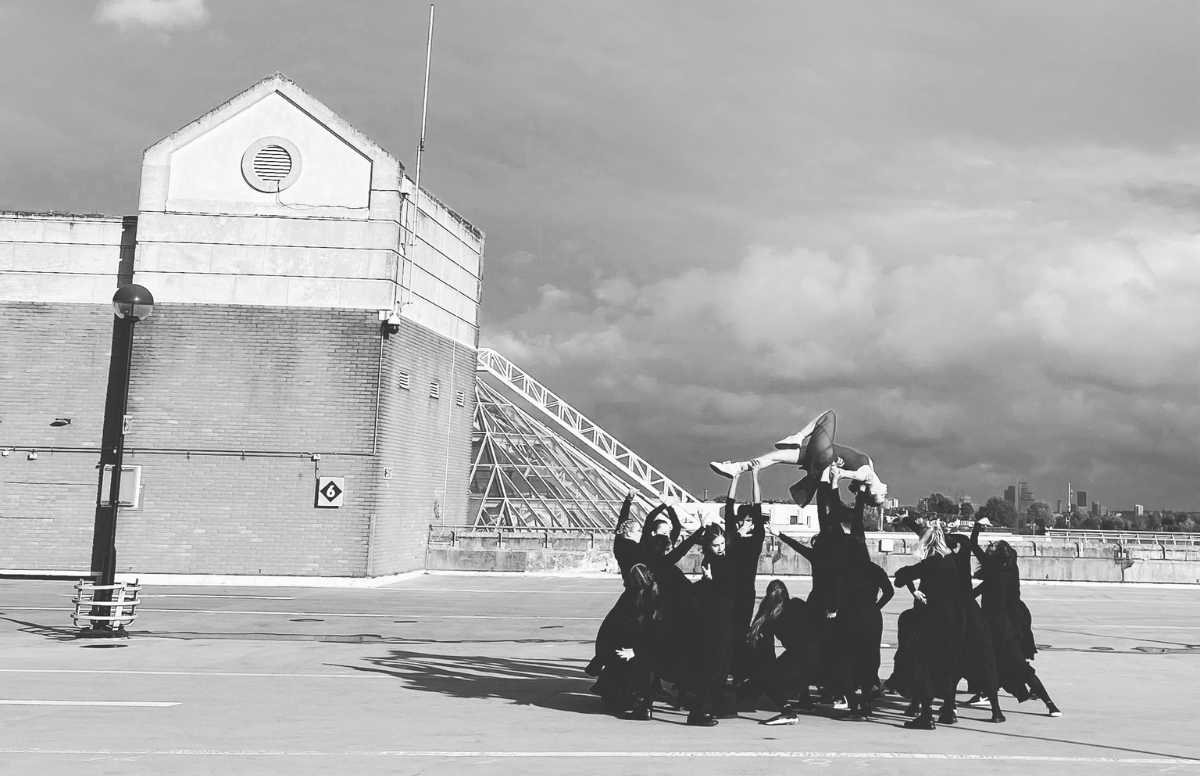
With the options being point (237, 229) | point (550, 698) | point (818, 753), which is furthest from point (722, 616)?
point (237, 229)

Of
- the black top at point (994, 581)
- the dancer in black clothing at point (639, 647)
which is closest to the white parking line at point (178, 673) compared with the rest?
the dancer in black clothing at point (639, 647)

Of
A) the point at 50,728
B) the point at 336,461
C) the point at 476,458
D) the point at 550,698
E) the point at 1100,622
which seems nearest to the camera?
the point at 50,728

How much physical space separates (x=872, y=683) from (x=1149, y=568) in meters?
25.1

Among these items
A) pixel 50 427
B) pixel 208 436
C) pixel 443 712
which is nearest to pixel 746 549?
pixel 443 712

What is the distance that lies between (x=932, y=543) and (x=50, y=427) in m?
22.7

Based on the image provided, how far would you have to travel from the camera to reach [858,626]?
1015 centimetres

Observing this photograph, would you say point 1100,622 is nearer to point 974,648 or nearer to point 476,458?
point 974,648

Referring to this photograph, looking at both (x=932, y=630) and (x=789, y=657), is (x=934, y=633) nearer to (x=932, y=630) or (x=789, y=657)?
(x=932, y=630)

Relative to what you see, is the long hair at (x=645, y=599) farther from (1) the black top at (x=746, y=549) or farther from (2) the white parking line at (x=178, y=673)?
(2) the white parking line at (x=178, y=673)

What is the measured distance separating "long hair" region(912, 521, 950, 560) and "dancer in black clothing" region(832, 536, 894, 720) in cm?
44

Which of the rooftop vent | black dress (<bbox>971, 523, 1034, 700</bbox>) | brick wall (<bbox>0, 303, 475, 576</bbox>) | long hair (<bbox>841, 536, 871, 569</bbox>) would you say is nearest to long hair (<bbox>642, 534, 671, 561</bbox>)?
long hair (<bbox>841, 536, 871, 569</bbox>)

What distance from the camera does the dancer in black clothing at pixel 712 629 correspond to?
31.8 ft

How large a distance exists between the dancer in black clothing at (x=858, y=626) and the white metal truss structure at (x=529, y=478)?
2992 cm

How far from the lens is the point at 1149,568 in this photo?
A: 31.2m
